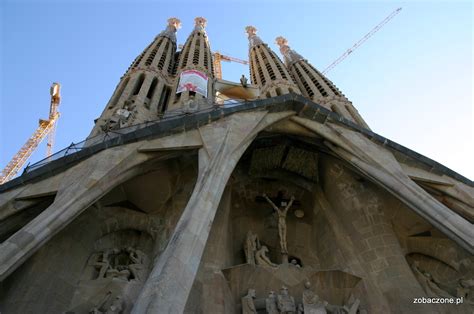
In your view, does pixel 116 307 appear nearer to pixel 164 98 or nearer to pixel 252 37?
pixel 164 98

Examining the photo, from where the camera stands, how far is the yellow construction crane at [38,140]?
32.1 m

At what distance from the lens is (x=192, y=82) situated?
20344 millimetres

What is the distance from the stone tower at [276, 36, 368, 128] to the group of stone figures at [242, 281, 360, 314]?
12101 mm

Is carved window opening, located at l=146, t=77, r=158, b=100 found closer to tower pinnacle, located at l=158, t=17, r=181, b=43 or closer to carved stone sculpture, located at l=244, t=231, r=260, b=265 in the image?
tower pinnacle, located at l=158, t=17, r=181, b=43

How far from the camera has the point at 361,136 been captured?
466 inches

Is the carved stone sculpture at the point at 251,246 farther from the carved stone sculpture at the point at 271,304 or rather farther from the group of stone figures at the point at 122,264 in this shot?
the group of stone figures at the point at 122,264

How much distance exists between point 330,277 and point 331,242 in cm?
186

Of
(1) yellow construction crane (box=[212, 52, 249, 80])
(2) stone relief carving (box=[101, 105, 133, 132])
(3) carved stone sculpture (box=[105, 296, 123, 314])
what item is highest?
(1) yellow construction crane (box=[212, 52, 249, 80])

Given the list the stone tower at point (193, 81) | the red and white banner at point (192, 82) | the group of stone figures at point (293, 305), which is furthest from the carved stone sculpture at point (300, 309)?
the red and white banner at point (192, 82)

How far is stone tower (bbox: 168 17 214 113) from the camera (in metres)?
17.9

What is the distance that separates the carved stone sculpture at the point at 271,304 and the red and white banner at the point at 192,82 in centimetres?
1310

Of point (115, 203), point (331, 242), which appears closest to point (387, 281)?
point (331, 242)

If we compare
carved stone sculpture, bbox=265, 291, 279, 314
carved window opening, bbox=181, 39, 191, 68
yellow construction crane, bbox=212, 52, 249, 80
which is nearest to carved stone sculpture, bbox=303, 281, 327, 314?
carved stone sculpture, bbox=265, 291, 279, 314

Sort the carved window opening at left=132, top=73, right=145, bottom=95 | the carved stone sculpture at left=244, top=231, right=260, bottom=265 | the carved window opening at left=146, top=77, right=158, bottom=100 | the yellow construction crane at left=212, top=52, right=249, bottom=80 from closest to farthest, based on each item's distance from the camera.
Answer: the carved stone sculpture at left=244, top=231, right=260, bottom=265, the carved window opening at left=132, top=73, right=145, bottom=95, the carved window opening at left=146, top=77, right=158, bottom=100, the yellow construction crane at left=212, top=52, right=249, bottom=80
